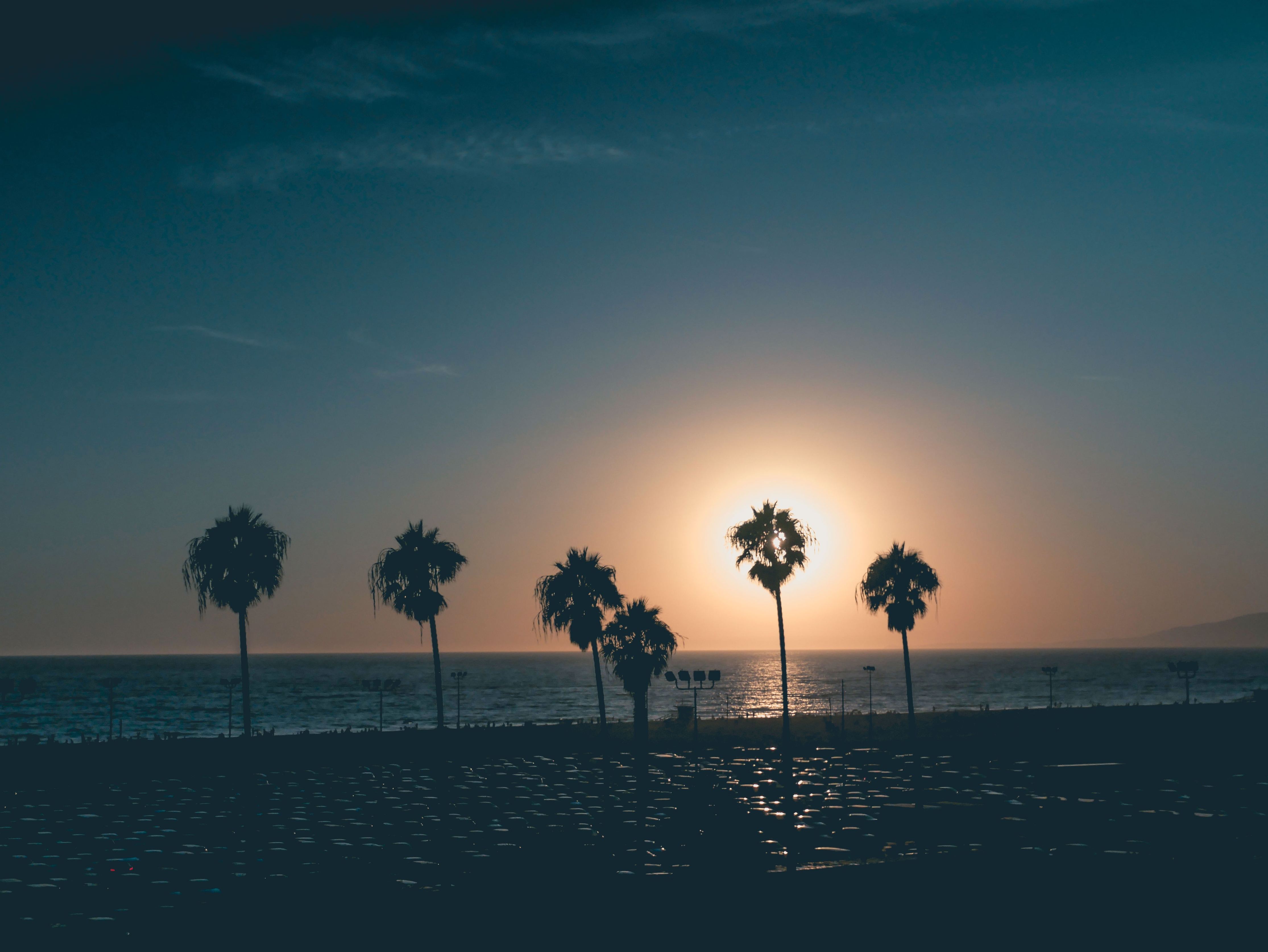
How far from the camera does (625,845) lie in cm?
2352

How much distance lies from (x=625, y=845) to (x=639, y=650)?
30437 mm

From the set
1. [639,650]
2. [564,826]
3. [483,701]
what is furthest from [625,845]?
[483,701]

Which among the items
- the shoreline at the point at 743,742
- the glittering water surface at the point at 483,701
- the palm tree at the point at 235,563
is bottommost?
the glittering water surface at the point at 483,701

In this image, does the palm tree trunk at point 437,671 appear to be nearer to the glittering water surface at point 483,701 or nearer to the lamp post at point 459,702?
the lamp post at point 459,702

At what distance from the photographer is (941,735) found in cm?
5531

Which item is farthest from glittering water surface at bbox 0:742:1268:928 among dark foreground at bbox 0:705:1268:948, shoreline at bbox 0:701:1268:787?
shoreline at bbox 0:701:1268:787

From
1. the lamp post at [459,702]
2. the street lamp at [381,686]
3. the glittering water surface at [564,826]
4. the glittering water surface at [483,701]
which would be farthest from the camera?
the glittering water surface at [483,701]

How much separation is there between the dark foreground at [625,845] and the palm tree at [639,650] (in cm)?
514

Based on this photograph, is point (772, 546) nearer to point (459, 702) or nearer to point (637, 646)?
point (637, 646)

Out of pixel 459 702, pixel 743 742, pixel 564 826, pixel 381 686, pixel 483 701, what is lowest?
pixel 483 701

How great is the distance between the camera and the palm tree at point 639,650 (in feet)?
174

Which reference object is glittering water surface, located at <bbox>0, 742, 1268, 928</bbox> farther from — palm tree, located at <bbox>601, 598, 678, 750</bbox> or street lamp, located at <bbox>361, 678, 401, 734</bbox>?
street lamp, located at <bbox>361, 678, 401, 734</bbox>

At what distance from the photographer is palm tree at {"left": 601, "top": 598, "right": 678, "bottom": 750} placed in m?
53.2

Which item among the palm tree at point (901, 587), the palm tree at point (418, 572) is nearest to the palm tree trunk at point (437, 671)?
the palm tree at point (418, 572)
